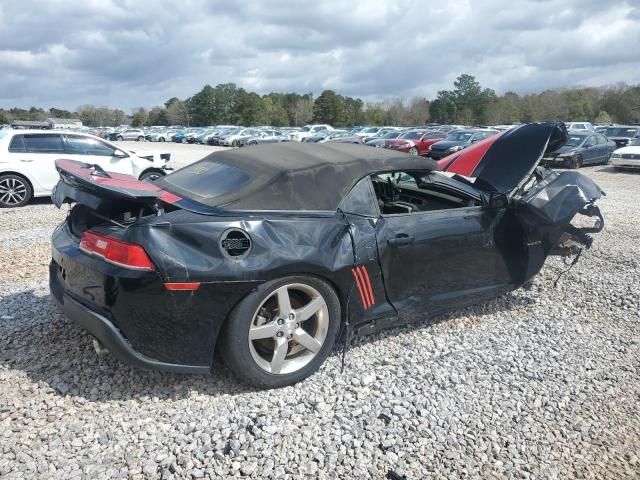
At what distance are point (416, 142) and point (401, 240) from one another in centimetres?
2116

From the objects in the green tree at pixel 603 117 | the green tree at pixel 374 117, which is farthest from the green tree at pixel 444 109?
the green tree at pixel 603 117

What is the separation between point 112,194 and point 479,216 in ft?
8.84

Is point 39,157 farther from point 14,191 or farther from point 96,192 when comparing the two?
point 96,192

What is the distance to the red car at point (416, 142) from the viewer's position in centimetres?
2317

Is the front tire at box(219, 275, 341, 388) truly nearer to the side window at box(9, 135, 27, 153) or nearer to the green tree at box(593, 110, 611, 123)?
the side window at box(9, 135, 27, 153)

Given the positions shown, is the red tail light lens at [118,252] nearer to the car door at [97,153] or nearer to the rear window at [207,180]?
the rear window at [207,180]

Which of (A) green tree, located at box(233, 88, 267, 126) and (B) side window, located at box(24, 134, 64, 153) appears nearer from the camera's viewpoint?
(B) side window, located at box(24, 134, 64, 153)

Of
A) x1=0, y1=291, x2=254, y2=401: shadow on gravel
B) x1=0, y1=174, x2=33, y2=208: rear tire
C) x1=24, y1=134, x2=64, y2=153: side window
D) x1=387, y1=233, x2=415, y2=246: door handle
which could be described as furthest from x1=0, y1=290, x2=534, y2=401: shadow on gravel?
x1=24, y1=134, x2=64, y2=153: side window

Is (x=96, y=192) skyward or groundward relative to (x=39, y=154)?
skyward

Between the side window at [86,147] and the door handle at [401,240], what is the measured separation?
843 cm

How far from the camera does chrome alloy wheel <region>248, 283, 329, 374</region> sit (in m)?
3.01

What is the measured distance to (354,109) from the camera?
343 ft

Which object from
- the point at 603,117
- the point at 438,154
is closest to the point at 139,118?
the point at 603,117

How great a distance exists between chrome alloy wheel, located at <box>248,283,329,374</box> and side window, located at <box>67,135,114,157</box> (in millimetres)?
8396
